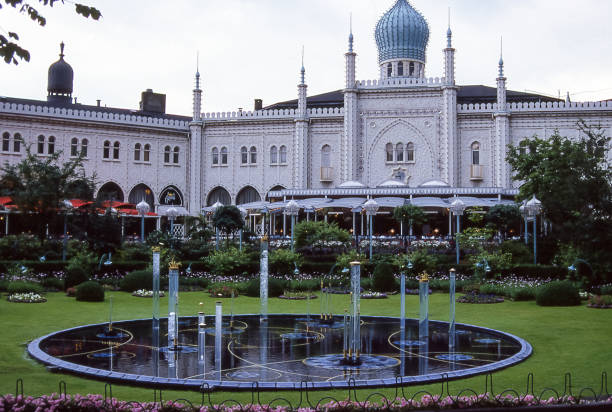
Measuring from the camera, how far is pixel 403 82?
44.9 m

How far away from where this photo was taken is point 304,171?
45.6 meters

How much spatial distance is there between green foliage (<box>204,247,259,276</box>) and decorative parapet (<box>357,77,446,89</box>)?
69.3 feet

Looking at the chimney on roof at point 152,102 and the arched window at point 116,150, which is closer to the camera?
the arched window at point 116,150

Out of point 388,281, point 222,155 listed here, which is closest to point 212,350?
point 388,281

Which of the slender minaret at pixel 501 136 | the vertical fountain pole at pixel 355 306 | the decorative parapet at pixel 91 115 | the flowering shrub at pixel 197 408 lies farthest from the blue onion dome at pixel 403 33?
the flowering shrub at pixel 197 408

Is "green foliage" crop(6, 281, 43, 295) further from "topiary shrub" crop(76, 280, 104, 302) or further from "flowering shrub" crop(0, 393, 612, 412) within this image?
"flowering shrub" crop(0, 393, 612, 412)

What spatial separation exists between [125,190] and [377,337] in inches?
1342

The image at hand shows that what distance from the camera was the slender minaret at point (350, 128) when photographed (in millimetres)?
44688

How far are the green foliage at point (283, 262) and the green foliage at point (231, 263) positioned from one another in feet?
3.25

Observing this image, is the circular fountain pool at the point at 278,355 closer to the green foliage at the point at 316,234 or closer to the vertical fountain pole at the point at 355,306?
the vertical fountain pole at the point at 355,306

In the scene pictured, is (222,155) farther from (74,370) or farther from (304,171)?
(74,370)

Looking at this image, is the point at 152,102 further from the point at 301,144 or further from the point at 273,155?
the point at 301,144

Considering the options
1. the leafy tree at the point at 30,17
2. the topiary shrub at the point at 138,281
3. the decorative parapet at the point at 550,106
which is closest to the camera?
the leafy tree at the point at 30,17

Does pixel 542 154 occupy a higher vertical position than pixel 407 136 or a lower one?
lower
